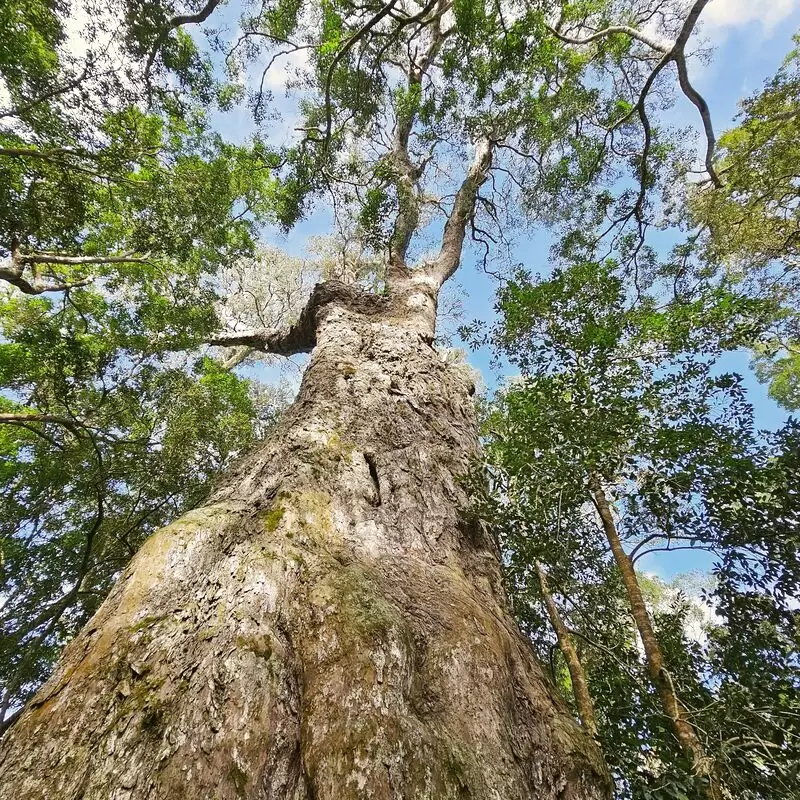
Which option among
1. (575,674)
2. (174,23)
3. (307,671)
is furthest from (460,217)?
(307,671)

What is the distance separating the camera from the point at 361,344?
16.1 ft

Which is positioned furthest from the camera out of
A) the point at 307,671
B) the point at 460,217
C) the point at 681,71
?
the point at 460,217

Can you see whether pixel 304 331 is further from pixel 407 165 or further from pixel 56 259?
pixel 407 165

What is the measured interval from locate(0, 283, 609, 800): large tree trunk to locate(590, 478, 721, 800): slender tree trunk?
0.94m

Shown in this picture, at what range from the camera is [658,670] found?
3484 mm

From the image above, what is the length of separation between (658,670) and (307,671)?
294cm

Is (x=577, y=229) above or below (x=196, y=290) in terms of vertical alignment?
above

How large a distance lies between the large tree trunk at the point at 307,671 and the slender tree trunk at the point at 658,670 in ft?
3.09

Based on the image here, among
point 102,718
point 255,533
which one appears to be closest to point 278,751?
point 102,718

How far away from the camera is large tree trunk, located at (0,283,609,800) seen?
1532 mm

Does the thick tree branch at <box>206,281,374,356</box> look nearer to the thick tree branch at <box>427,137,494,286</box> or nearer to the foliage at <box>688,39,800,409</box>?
the thick tree branch at <box>427,137,494,286</box>

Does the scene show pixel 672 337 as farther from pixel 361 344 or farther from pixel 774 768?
pixel 774 768

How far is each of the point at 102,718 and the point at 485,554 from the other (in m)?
2.21

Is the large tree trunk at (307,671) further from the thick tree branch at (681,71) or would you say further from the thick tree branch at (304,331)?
the thick tree branch at (681,71)
